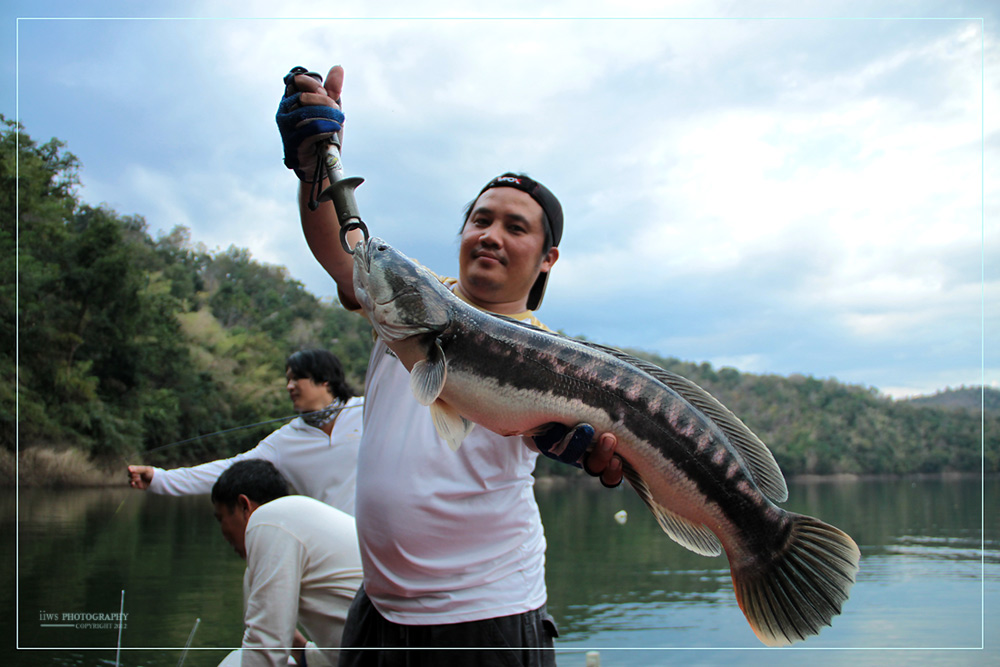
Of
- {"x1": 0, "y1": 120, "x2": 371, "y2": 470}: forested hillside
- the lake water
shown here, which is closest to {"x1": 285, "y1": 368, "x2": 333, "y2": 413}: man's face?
the lake water

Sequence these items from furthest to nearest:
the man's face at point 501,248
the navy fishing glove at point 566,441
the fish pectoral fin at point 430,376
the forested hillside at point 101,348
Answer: the forested hillside at point 101,348 < the man's face at point 501,248 < the navy fishing glove at point 566,441 < the fish pectoral fin at point 430,376

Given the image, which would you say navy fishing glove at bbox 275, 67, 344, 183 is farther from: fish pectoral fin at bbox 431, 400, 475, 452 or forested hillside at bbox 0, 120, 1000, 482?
forested hillside at bbox 0, 120, 1000, 482

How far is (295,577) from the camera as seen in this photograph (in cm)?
270

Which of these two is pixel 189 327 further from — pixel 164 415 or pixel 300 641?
pixel 300 641

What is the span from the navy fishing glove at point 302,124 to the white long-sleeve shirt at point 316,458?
224cm

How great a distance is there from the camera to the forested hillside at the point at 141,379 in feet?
58.9

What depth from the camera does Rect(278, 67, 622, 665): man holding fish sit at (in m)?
1.71

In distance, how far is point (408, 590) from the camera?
5.65 feet

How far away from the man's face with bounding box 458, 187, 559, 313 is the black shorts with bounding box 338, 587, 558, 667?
32.5 inches

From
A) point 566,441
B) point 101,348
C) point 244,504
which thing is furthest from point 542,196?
point 101,348

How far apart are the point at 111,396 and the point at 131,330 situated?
288 cm

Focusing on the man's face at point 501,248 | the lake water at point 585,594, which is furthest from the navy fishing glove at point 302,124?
the lake water at point 585,594

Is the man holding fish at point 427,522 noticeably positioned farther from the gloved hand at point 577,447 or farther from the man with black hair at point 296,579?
the man with black hair at point 296,579

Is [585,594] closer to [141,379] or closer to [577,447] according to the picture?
[577,447]
